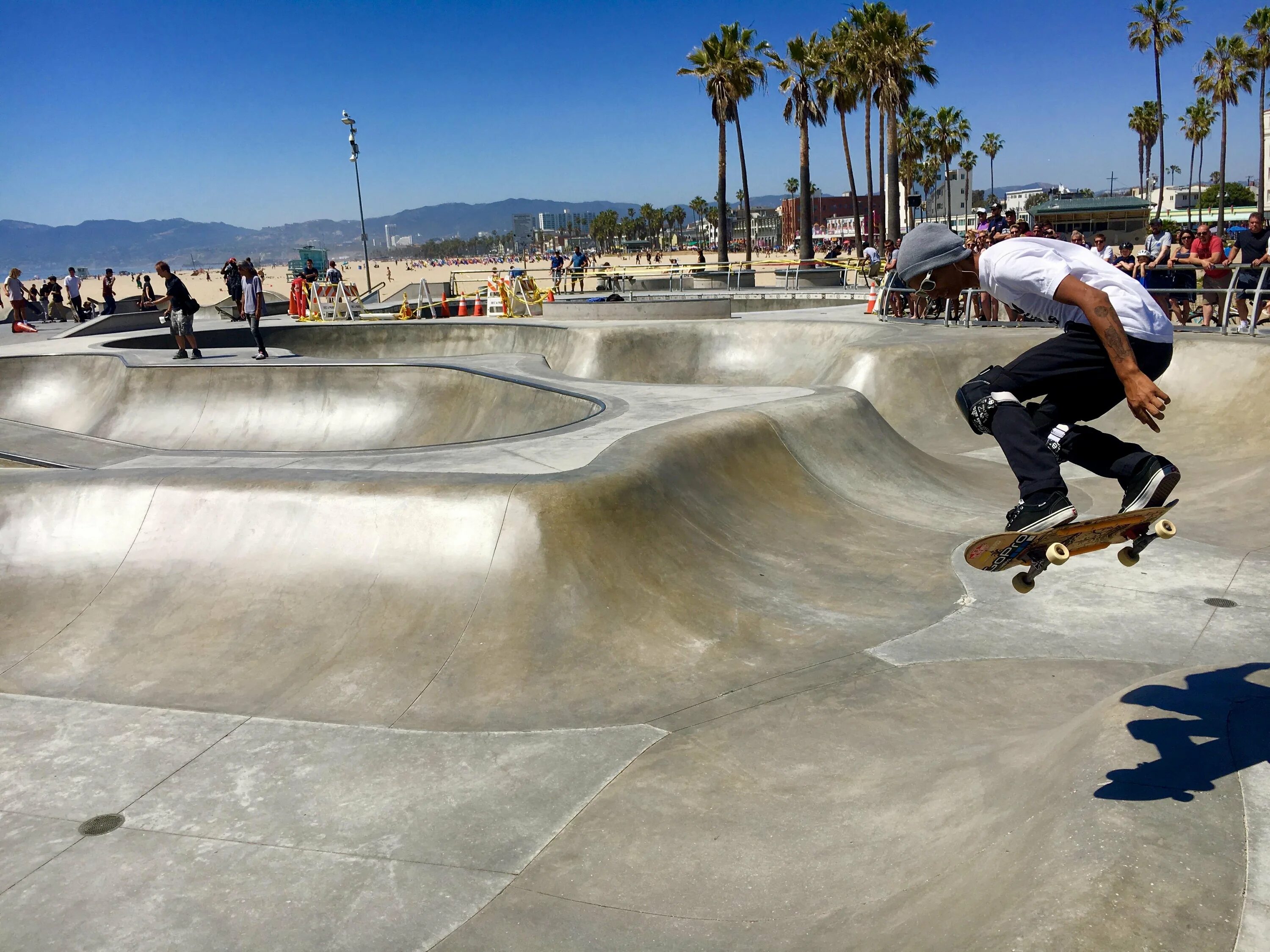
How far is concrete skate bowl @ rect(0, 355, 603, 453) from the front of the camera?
15781 millimetres

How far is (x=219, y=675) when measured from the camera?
7.06 metres

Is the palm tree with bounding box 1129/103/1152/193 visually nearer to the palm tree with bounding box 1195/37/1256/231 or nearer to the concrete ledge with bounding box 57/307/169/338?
the palm tree with bounding box 1195/37/1256/231

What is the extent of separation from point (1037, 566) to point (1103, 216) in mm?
100427

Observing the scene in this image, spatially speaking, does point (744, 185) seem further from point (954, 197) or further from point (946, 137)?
point (954, 197)

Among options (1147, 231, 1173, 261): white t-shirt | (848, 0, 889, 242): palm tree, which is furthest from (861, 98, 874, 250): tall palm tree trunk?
(1147, 231, 1173, 261): white t-shirt

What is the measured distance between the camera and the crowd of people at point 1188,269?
13.6 metres

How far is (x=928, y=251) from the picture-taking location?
14.0ft

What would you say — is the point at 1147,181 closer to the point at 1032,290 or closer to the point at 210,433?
the point at 210,433

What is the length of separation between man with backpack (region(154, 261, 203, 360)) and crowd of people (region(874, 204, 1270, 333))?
1360 centimetres

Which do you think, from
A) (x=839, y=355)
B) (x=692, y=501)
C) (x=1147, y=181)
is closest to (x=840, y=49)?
(x=839, y=355)

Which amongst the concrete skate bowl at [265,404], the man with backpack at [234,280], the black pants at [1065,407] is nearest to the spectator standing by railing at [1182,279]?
the concrete skate bowl at [265,404]

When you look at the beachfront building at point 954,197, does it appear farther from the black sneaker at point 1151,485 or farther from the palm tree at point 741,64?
the black sneaker at point 1151,485

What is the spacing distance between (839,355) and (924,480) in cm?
639

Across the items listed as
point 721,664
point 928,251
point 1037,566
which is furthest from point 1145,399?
point 721,664
